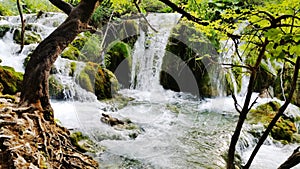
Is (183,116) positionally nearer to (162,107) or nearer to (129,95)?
(162,107)

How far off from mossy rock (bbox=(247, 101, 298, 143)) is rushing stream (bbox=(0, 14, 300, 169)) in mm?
397

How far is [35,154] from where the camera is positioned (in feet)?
7.14

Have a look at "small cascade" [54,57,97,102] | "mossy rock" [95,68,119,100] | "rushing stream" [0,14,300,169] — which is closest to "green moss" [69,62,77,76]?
"small cascade" [54,57,97,102]

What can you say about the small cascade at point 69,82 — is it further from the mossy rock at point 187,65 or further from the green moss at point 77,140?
the mossy rock at point 187,65

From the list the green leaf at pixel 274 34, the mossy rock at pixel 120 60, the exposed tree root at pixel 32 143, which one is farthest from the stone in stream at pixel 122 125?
the green leaf at pixel 274 34

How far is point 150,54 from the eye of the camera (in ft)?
34.8

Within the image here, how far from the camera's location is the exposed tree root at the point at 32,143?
2066 mm

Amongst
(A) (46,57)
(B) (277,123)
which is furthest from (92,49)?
(A) (46,57)

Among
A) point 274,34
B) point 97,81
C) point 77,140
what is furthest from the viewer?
point 97,81

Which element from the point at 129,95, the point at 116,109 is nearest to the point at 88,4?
the point at 116,109

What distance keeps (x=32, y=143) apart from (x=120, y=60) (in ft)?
26.3

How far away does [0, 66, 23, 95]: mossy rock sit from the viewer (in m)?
4.77

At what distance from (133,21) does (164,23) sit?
4.11 ft

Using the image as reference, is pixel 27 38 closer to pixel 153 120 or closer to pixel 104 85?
pixel 104 85
